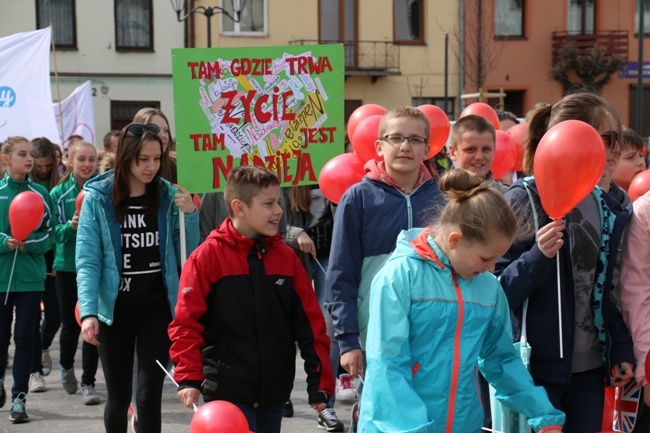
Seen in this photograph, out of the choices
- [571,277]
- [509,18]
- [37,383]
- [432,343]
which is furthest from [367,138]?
[509,18]

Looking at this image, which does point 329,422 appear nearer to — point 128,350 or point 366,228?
point 128,350

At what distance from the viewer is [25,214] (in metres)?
7.71

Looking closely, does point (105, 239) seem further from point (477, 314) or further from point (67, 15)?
point (67, 15)

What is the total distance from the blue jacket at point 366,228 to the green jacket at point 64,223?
12.5 ft

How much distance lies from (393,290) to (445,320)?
0.22 metres

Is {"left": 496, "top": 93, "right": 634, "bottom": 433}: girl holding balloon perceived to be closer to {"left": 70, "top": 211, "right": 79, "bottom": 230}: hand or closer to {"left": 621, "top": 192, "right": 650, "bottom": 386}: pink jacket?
{"left": 621, "top": 192, "right": 650, "bottom": 386}: pink jacket

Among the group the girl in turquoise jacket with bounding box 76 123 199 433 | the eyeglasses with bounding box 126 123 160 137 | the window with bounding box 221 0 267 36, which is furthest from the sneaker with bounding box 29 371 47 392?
the window with bounding box 221 0 267 36

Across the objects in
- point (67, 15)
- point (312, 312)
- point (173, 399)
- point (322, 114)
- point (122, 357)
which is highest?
point (67, 15)

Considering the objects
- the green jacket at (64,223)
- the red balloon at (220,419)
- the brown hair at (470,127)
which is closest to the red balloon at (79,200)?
the green jacket at (64,223)

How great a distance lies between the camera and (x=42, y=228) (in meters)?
8.04

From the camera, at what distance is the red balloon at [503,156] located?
24.3 ft

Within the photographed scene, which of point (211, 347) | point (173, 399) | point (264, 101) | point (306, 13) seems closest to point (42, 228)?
point (173, 399)

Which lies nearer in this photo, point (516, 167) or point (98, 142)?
point (516, 167)

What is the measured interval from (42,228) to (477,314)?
502 cm
